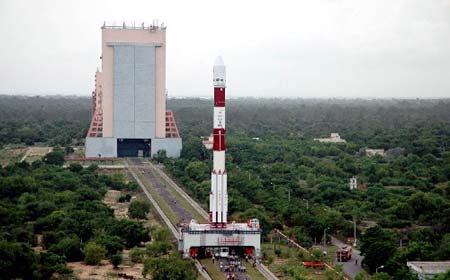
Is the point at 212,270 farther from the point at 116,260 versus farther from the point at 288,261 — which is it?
the point at 116,260

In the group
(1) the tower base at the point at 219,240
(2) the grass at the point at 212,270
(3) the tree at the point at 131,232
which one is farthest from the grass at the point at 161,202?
(2) the grass at the point at 212,270

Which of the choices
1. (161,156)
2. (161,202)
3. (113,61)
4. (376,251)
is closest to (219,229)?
(376,251)

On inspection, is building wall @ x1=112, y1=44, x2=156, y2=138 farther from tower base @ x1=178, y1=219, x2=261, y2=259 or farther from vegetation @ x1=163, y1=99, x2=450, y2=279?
tower base @ x1=178, y1=219, x2=261, y2=259

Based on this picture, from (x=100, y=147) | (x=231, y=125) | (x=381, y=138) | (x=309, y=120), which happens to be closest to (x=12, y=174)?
(x=100, y=147)

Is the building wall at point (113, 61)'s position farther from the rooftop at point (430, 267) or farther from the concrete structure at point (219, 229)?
the rooftop at point (430, 267)

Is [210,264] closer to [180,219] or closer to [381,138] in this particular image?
[180,219]
